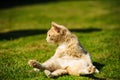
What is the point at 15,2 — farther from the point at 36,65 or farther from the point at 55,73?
the point at 36,65

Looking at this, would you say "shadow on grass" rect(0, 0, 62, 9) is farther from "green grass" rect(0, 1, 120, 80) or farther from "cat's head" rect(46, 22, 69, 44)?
"cat's head" rect(46, 22, 69, 44)

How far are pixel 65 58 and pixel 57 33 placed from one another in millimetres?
703

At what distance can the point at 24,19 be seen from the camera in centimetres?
2311

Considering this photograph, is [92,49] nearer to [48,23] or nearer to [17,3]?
[48,23]

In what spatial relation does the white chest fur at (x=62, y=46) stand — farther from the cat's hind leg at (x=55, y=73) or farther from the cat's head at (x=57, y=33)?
the cat's hind leg at (x=55, y=73)

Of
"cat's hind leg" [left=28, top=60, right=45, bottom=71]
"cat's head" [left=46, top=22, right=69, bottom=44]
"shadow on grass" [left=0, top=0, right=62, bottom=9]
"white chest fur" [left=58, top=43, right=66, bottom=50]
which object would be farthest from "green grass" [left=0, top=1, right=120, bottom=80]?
"shadow on grass" [left=0, top=0, right=62, bottom=9]

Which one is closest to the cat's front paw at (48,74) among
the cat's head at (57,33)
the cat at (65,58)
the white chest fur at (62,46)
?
the cat at (65,58)

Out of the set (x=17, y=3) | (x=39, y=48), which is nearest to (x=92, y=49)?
(x=39, y=48)

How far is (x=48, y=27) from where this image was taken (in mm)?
19922

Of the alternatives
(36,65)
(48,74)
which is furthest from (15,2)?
(36,65)

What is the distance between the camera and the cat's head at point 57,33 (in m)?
9.45

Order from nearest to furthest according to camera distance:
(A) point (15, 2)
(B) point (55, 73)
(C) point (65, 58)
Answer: (B) point (55, 73)
(C) point (65, 58)
(A) point (15, 2)

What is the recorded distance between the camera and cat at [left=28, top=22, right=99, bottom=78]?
8945mm

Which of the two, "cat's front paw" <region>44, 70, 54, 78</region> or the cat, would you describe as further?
the cat
